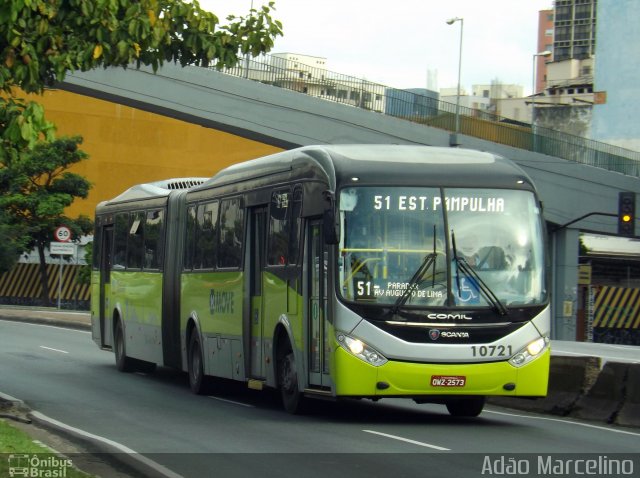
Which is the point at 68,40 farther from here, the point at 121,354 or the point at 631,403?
the point at 121,354

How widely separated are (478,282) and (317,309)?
1.85m

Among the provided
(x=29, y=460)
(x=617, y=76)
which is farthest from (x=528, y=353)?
(x=617, y=76)

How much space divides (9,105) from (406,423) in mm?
5861

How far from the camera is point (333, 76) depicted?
41.6 meters

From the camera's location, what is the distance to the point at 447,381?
14203mm

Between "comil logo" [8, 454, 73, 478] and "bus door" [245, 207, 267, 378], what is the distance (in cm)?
667

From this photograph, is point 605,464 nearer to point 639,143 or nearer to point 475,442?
point 475,442

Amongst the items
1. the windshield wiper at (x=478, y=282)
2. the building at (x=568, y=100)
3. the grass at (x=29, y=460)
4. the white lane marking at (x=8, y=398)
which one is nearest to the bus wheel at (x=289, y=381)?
the windshield wiper at (x=478, y=282)

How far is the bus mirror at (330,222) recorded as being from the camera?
1412cm

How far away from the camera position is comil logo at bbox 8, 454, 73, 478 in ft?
30.8

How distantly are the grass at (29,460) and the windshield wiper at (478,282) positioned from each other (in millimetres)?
5112

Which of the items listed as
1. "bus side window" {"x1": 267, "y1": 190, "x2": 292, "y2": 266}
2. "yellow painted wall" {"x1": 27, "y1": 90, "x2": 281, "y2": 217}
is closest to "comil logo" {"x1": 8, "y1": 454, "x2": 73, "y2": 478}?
"bus side window" {"x1": 267, "y1": 190, "x2": 292, "y2": 266}

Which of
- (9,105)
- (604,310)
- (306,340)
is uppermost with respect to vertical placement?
(9,105)

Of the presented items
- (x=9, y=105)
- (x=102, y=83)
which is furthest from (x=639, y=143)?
(x=9, y=105)
